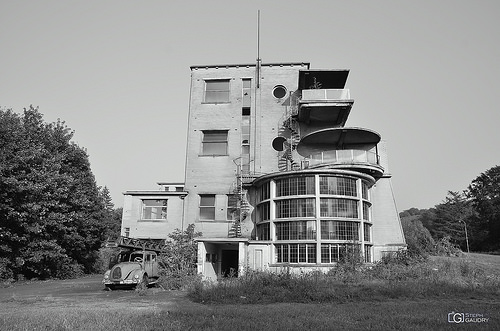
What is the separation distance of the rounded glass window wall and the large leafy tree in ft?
53.9

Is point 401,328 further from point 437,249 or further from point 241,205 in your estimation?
point 241,205

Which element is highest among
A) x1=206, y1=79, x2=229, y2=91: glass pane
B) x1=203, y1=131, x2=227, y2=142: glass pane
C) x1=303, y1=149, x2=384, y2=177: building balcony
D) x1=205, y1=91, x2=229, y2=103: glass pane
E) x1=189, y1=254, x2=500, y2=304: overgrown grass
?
x1=206, y1=79, x2=229, y2=91: glass pane

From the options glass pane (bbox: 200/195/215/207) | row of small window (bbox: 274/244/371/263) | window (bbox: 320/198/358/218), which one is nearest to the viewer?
row of small window (bbox: 274/244/371/263)

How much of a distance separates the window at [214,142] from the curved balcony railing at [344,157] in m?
7.97

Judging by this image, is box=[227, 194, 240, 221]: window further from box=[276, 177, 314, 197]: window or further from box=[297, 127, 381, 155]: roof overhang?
box=[297, 127, 381, 155]: roof overhang

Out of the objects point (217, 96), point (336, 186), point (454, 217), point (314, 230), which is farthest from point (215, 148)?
point (454, 217)

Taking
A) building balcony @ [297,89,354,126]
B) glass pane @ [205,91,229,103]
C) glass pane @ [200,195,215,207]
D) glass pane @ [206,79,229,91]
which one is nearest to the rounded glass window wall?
glass pane @ [200,195,215,207]

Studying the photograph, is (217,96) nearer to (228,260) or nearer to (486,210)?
(228,260)

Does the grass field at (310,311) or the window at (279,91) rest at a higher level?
the window at (279,91)

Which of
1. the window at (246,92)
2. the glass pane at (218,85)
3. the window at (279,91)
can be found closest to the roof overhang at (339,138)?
the window at (279,91)

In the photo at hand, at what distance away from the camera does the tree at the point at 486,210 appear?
72.1 metres

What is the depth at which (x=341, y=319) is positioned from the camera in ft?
36.8

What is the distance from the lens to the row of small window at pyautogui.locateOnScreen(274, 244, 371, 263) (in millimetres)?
22948

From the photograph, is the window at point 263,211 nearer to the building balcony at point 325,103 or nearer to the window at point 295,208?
the window at point 295,208
